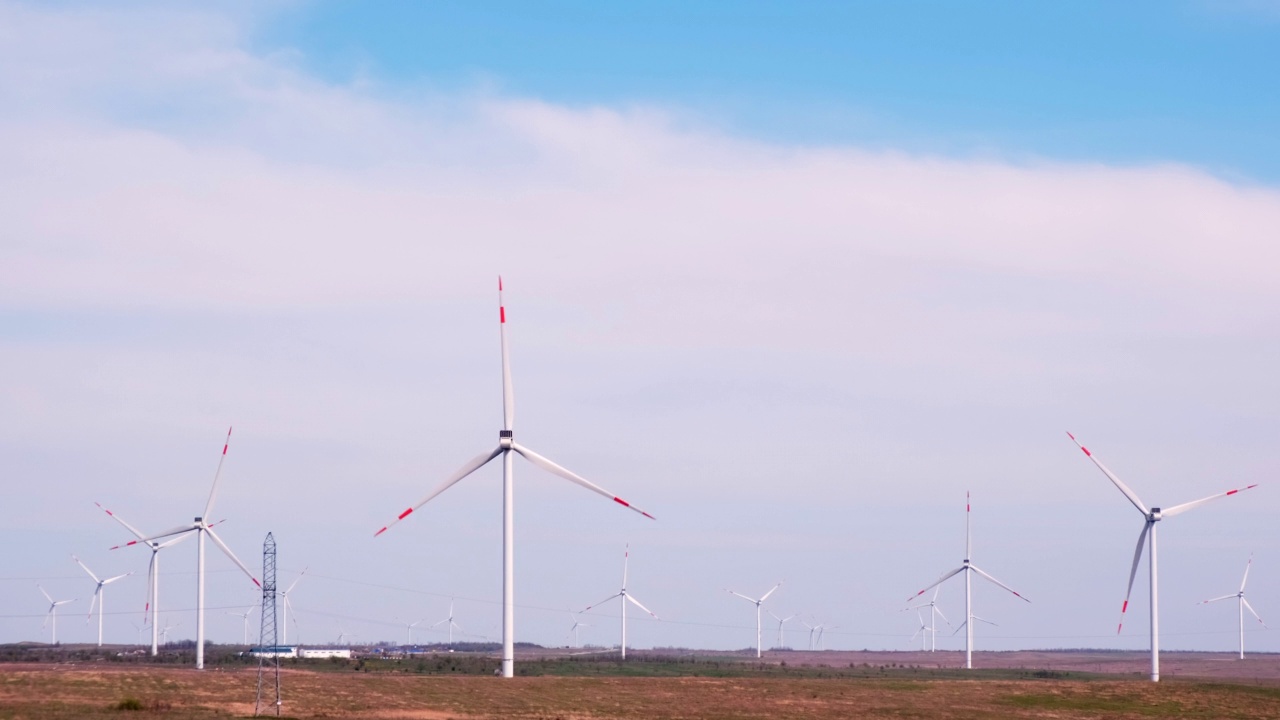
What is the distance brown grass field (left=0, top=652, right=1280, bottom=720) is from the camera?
83.2 meters

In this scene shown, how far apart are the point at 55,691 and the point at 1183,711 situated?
3022 inches

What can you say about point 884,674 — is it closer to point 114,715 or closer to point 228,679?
point 228,679

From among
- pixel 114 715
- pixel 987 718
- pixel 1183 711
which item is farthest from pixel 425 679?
pixel 1183 711

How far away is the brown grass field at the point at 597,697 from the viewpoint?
83.2m

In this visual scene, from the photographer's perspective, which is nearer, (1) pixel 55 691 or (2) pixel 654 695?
(1) pixel 55 691

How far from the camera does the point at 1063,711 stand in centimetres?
→ 10050

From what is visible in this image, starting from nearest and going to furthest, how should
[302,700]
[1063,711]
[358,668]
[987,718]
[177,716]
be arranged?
[177,716] < [302,700] < [987,718] < [1063,711] < [358,668]

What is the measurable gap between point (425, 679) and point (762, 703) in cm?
2486

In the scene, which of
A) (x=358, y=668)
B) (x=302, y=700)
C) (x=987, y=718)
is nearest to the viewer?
(x=302, y=700)

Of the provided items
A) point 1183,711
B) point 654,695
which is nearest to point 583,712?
Answer: point 654,695

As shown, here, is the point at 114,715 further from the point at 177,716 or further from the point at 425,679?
the point at 425,679

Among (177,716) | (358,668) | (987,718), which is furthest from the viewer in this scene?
(358,668)

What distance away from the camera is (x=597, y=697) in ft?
317

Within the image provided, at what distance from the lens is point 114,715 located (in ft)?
243
